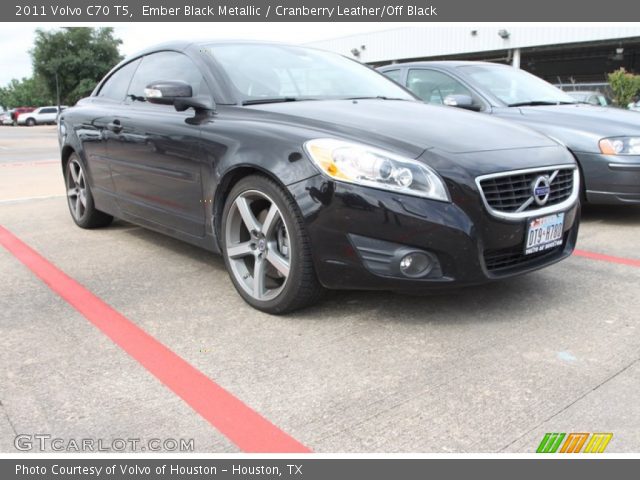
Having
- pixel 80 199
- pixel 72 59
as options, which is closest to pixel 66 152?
pixel 80 199

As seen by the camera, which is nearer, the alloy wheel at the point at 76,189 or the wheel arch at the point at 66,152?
the alloy wheel at the point at 76,189

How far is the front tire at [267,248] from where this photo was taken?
2898 millimetres

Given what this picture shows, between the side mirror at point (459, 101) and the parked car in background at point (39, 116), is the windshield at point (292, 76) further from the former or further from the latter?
the parked car in background at point (39, 116)

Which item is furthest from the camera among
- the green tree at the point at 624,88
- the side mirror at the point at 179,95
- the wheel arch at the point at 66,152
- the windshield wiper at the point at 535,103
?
the green tree at the point at 624,88

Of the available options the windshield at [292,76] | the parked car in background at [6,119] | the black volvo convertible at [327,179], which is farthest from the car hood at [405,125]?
the parked car in background at [6,119]

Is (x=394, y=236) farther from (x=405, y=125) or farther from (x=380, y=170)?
(x=405, y=125)

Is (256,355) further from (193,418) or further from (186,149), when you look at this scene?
(186,149)

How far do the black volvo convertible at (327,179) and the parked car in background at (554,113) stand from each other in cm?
164

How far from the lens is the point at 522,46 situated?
3141cm

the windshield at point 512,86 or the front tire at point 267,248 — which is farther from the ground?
the windshield at point 512,86

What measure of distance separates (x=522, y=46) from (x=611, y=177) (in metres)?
29.4

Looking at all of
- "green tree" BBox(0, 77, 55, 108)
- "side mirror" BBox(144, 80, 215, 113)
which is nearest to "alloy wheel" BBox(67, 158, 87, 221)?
"side mirror" BBox(144, 80, 215, 113)

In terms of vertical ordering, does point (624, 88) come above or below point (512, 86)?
above
